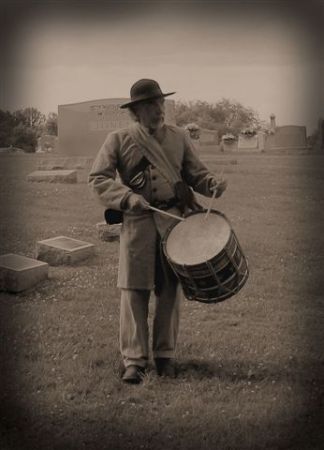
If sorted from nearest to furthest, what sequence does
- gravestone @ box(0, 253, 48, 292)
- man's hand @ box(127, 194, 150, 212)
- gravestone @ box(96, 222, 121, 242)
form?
man's hand @ box(127, 194, 150, 212)
gravestone @ box(0, 253, 48, 292)
gravestone @ box(96, 222, 121, 242)

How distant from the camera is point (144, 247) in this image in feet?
9.12

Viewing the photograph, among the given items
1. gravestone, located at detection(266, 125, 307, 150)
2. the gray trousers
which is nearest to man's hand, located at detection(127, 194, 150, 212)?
the gray trousers

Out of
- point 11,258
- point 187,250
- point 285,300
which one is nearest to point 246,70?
point 187,250

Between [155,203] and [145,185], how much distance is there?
0.31 feet

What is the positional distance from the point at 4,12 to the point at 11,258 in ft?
3.76

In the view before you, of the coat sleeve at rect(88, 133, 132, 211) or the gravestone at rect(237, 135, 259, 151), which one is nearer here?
the coat sleeve at rect(88, 133, 132, 211)

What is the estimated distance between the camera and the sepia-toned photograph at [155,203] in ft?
8.86

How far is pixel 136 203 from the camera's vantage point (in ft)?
8.52

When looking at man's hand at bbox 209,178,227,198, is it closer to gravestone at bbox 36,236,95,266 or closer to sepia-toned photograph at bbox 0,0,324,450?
sepia-toned photograph at bbox 0,0,324,450

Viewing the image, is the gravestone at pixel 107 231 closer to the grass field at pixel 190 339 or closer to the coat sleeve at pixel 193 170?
the grass field at pixel 190 339

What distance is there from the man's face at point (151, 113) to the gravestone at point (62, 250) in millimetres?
642

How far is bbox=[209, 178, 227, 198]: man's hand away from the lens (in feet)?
8.80

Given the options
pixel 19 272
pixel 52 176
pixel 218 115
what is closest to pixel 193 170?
pixel 218 115

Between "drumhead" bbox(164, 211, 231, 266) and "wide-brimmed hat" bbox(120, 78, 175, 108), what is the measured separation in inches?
21.4
